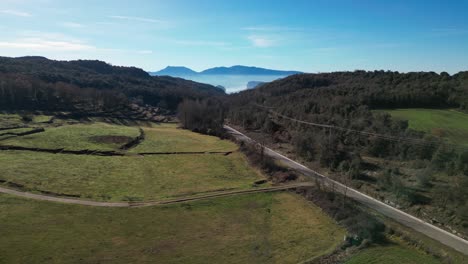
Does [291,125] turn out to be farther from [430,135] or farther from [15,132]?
[15,132]

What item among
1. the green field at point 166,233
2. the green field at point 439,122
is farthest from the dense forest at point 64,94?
the green field at point 439,122

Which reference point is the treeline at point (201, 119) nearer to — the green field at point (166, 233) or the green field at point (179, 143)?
the green field at point (179, 143)

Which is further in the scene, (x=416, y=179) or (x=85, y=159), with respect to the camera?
(x=85, y=159)

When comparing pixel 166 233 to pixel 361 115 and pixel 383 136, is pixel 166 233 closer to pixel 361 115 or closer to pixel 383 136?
pixel 383 136

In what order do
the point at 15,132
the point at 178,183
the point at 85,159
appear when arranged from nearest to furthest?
the point at 178,183 < the point at 85,159 < the point at 15,132

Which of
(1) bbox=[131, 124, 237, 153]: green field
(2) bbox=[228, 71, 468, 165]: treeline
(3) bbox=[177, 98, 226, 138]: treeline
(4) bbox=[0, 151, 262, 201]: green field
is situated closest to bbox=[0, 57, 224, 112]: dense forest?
(3) bbox=[177, 98, 226, 138]: treeline

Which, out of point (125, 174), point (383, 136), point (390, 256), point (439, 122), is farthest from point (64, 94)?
point (390, 256)

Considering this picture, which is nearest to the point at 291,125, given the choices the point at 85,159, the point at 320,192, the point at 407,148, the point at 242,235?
the point at 407,148

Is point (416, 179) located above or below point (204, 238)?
above
